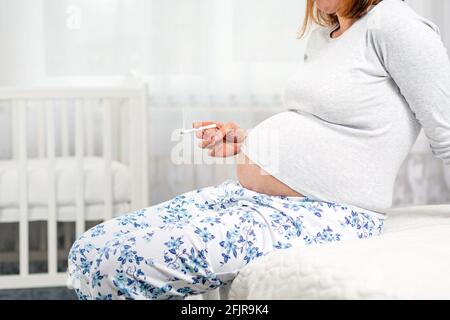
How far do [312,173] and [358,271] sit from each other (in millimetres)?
346

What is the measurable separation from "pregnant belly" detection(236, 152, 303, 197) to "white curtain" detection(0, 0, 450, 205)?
1434 millimetres

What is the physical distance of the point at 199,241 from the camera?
104cm

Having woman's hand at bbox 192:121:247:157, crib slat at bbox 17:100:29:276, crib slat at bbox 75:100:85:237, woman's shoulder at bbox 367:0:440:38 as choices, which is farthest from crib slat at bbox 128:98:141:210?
woman's shoulder at bbox 367:0:440:38

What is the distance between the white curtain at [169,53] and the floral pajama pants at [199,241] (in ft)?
4.92

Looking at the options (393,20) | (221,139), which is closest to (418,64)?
(393,20)

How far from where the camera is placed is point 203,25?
2676 millimetres

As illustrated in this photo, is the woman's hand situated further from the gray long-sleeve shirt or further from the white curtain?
the white curtain

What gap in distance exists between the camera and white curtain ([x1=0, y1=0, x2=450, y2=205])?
8.61 ft

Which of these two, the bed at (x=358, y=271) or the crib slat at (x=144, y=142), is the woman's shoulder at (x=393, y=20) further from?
the crib slat at (x=144, y=142)

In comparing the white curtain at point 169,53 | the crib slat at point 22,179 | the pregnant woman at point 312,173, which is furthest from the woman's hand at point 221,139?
the white curtain at point 169,53

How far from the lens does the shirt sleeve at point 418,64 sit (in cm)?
111

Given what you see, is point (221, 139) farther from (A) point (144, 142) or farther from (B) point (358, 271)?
(A) point (144, 142)
